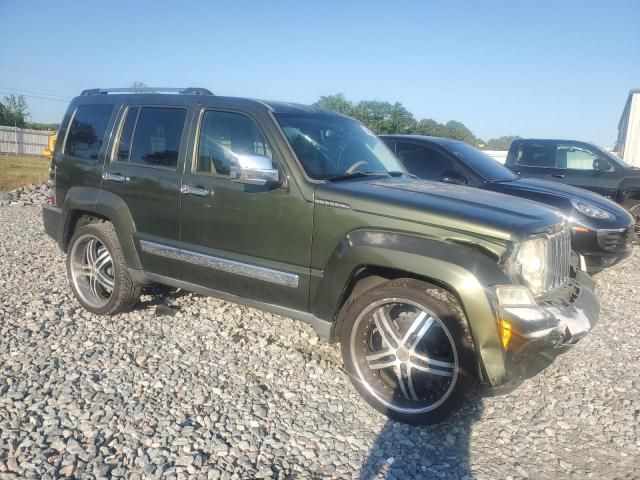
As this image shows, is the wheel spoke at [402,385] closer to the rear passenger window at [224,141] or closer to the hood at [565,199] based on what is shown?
the rear passenger window at [224,141]

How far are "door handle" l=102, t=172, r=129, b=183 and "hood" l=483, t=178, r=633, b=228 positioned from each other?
445 centimetres

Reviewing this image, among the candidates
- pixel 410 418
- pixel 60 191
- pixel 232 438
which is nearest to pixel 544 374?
pixel 410 418

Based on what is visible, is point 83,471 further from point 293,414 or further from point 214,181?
point 214,181

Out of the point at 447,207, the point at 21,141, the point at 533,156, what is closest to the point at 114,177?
the point at 447,207

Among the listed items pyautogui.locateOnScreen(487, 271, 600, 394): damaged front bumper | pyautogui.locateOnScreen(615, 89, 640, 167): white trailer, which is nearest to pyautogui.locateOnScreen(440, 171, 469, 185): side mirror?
pyautogui.locateOnScreen(487, 271, 600, 394): damaged front bumper

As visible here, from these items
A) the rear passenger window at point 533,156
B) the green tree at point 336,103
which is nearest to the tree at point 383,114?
the green tree at point 336,103

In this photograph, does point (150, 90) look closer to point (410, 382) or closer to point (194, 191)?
point (194, 191)

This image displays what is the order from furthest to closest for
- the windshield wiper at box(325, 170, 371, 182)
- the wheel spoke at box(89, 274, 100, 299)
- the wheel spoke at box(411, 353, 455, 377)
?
the wheel spoke at box(89, 274, 100, 299)
the windshield wiper at box(325, 170, 371, 182)
the wheel spoke at box(411, 353, 455, 377)

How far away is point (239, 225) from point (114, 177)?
4.84 ft

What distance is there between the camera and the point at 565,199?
678 centimetres

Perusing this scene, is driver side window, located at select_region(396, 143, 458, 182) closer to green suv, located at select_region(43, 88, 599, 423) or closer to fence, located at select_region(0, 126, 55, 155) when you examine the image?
green suv, located at select_region(43, 88, 599, 423)

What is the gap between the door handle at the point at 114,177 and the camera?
4.64 m

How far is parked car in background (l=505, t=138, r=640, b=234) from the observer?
31.0 feet

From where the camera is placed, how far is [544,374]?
422 centimetres
